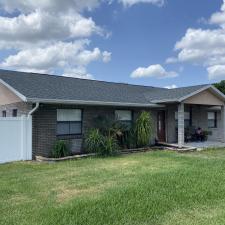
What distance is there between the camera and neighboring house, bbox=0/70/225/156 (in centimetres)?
1312

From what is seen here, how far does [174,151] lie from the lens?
1573cm

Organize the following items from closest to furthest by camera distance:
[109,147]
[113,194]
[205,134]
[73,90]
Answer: [113,194]
[109,147]
[73,90]
[205,134]

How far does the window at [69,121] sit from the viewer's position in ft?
45.6

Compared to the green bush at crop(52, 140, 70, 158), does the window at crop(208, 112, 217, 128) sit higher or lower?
higher

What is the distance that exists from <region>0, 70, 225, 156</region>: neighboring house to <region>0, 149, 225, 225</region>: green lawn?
257 cm

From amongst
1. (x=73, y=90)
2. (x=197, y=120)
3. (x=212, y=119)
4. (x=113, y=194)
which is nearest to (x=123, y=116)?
(x=73, y=90)

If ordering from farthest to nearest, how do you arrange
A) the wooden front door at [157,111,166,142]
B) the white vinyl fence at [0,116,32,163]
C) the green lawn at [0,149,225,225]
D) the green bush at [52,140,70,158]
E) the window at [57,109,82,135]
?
the wooden front door at [157,111,166,142] < the window at [57,109,82,135] < the green bush at [52,140,70,158] < the white vinyl fence at [0,116,32,163] < the green lawn at [0,149,225,225]

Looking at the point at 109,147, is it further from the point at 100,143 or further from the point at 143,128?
the point at 143,128

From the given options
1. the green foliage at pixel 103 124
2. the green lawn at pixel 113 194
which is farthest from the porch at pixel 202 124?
the green lawn at pixel 113 194

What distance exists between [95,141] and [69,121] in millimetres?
1564

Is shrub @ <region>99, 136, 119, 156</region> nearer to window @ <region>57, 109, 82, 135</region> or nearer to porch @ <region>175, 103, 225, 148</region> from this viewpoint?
window @ <region>57, 109, 82, 135</region>

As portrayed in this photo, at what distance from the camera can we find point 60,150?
13.1 metres

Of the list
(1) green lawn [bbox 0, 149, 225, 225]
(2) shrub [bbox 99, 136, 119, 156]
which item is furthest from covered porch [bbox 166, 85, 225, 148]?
(1) green lawn [bbox 0, 149, 225, 225]

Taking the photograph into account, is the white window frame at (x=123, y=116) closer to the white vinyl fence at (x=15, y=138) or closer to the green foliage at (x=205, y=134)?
the white vinyl fence at (x=15, y=138)
